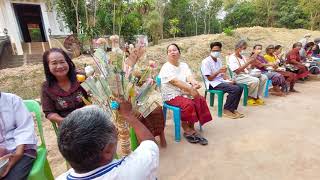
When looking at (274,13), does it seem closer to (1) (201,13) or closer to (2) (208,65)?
(1) (201,13)

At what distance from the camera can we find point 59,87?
2.59 meters

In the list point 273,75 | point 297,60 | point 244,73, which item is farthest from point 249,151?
point 297,60

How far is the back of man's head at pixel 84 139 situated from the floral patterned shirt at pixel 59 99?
5.25 feet

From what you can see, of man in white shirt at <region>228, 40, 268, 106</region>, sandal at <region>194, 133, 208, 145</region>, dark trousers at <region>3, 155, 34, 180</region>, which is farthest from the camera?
man in white shirt at <region>228, 40, 268, 106</region>

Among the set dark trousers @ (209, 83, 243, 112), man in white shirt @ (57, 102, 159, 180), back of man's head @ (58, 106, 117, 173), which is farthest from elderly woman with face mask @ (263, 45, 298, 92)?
back of man's head @ (58, 106, 117, 173)

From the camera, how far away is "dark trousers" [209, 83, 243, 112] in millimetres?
4164

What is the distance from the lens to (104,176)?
1.08 metres

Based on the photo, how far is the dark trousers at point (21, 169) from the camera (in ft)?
5.91

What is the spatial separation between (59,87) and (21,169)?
37.1 inches

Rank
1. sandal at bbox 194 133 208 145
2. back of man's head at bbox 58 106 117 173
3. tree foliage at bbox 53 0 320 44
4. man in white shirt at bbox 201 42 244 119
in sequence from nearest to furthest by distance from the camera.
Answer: back of man's head at bbox 58 106 117 173
sandal at bbox 194 133 208 145
man in white shirt at bbox 201 42 244 119
tree foliage at bbox 53 0 320 44

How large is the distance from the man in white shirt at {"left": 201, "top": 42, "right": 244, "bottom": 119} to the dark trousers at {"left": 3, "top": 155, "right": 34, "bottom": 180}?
2.93 meters

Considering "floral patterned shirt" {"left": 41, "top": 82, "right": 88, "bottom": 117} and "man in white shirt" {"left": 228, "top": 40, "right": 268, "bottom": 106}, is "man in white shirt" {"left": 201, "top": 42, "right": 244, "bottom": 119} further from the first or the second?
"floral patterned shirt" {"left": 41, "top": 82, "right": 88, "bottom": 117}

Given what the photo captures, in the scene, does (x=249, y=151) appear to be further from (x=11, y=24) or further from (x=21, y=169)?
(x=11, y=24)

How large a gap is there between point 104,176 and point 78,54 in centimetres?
941
